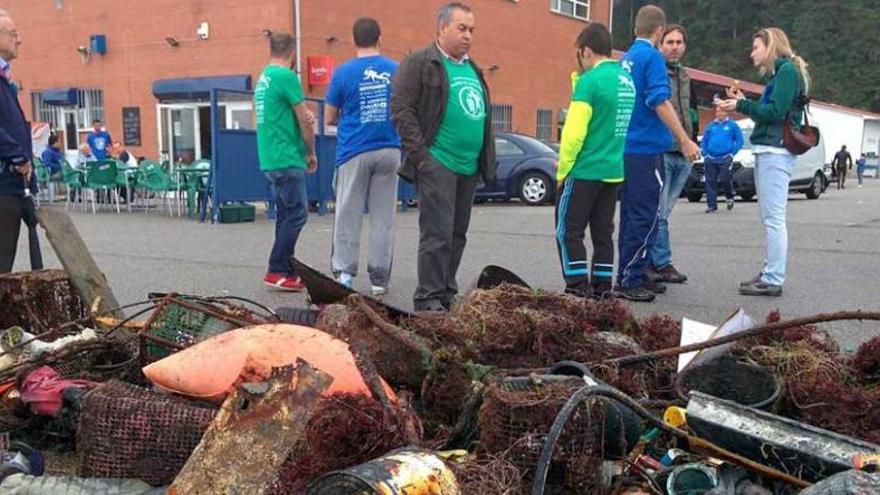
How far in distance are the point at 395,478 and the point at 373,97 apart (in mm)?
4273

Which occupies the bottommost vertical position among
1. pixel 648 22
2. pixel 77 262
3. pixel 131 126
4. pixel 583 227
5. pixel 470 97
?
pixel 77 262

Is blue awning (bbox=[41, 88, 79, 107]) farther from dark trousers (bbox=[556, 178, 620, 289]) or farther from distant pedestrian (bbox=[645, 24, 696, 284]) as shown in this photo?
dark trousers (bbox=[556, 178, 620, 289])

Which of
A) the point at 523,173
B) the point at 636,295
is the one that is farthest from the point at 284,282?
the point at 523,173

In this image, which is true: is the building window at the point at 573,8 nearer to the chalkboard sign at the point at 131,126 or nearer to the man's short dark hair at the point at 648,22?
the chalkboard sign at the point at 131,126

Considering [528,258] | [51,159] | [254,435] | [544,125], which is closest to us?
[254,435]

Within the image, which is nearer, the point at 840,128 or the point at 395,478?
the point at 395,478

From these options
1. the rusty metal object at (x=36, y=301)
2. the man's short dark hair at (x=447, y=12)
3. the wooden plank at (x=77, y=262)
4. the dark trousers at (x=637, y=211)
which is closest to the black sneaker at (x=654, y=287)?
the dark trousers at (x=637, y=211)

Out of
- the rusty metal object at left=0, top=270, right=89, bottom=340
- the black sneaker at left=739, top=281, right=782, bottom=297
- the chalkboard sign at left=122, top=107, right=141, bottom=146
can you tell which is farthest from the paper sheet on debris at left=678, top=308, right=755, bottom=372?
the chalkboard sign at left=122, top=107, right=141, bottom=146

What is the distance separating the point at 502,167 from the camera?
54.9 feet

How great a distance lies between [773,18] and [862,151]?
72.6 feet

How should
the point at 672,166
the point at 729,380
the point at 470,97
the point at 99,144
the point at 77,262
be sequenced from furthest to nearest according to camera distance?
the point at 99,144, the point at 672,166, the point at 470,97, the point at 77,262, the point at 729,380

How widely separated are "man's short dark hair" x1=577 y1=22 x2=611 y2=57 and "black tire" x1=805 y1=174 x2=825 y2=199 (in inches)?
672

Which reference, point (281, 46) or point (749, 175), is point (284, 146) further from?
point (749, 175)

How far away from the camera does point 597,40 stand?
18.2 ft
